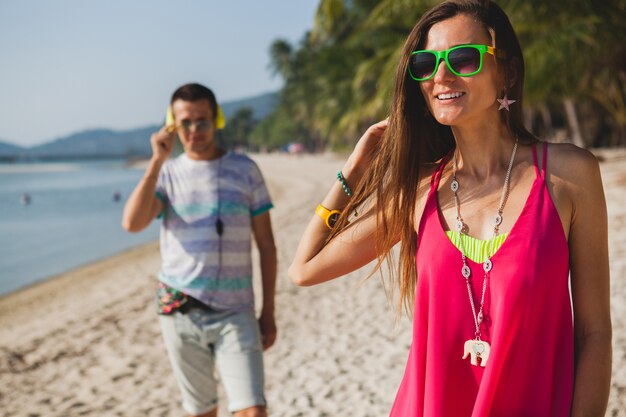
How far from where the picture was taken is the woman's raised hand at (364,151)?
173 cm

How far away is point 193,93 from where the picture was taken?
124 inches

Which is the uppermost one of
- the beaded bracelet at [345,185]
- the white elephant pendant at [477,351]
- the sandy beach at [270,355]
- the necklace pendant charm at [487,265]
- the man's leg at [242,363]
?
the beaded bracelet at [345,185]

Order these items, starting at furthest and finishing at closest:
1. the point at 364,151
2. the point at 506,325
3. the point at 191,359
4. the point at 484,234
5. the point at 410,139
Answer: the point at 191,359, the point at 364,151, the point at 410,139, the point at 484,234, the point at 506,325

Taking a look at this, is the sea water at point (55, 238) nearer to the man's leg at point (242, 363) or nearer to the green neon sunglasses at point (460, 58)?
the man's leg at point (242, 363)

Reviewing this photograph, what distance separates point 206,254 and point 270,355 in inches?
120

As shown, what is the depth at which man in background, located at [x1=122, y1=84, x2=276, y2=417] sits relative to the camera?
2850 millimetres

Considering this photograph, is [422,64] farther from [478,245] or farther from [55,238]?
[55,238]

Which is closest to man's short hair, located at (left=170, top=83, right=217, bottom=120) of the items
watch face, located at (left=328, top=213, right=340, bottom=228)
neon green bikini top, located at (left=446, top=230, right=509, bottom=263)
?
watch face, located at (left=328, top=213, right=340, bottom=228)

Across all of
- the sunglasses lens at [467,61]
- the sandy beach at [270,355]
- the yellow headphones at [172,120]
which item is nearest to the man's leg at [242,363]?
the sandy beach at [270,355]

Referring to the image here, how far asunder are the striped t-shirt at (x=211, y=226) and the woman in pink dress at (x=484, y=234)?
1.35 m

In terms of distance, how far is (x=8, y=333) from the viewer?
320 inches

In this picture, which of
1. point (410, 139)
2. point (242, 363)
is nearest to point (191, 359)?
point (242, 363)

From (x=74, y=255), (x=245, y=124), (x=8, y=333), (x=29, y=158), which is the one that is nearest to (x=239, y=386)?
(x=8, y=333)

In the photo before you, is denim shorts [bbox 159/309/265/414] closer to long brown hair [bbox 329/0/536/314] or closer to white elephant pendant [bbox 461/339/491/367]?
long brown hair [bbox 329/0/536/314]
